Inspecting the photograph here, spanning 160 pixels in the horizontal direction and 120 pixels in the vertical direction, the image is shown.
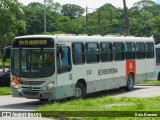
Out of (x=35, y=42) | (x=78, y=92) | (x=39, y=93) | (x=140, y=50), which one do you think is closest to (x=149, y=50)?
(x=140, y=50)

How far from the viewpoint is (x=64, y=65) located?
771 inches

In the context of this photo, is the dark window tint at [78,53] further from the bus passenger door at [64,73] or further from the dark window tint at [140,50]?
the dark window tint at [140,50]

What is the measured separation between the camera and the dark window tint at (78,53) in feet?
67.3

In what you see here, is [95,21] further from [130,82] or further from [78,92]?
[78,92]

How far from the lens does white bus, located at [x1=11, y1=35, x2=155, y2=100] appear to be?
18984 mm

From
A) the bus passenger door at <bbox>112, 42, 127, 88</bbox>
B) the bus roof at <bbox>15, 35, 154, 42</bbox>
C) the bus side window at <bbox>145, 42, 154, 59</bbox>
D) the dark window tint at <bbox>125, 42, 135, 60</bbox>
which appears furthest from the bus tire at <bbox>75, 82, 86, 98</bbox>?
the bus side window at <bbox>145, 42, 154, 59</bbox>

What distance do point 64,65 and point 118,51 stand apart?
19.4ft

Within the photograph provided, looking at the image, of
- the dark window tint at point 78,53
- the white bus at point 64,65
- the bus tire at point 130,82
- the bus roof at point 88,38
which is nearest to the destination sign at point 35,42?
the white bus at point 64,65

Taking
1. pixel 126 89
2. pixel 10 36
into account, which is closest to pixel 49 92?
pixel 126 89

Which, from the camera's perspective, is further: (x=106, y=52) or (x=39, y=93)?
(x=106, y=52)

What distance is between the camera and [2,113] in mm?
14906

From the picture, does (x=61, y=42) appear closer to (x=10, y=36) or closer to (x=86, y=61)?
(x=86, y=61)

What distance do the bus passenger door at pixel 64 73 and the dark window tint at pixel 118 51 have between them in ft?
16.4

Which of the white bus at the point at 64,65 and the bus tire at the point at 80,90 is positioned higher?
the white bus at the point at 64,65
